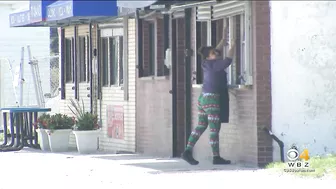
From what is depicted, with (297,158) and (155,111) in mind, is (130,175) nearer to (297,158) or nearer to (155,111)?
(297,158)

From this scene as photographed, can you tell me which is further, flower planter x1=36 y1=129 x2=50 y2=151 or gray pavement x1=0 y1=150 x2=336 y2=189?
flower planter x1=36 y1=129 x2=50 y2=151

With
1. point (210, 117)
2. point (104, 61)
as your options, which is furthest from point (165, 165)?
point (104, 61)

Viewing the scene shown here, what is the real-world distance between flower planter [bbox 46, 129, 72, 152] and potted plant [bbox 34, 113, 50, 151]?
0.24 metres

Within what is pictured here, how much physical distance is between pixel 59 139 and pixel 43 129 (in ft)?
1.35

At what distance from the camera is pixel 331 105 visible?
14328 millimetres

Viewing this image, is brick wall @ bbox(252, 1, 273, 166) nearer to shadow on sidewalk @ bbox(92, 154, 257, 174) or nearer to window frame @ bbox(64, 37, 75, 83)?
shadow on sidewalk @ bbox(92, 154, 257, 174)

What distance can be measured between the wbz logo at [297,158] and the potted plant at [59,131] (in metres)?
7.94

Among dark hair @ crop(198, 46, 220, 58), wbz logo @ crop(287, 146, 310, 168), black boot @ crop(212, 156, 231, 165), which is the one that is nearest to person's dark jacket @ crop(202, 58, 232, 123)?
dark hair @ crop(198, 46, 220, 58)

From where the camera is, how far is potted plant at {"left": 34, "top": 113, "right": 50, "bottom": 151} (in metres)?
21.0

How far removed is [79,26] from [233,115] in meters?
7.94

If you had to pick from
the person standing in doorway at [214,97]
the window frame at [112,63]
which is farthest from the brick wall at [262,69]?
the window frame at [112,63]

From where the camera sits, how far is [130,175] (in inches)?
570

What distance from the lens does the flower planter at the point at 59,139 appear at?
20828mm

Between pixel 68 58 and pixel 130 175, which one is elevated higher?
pixel 68 58
